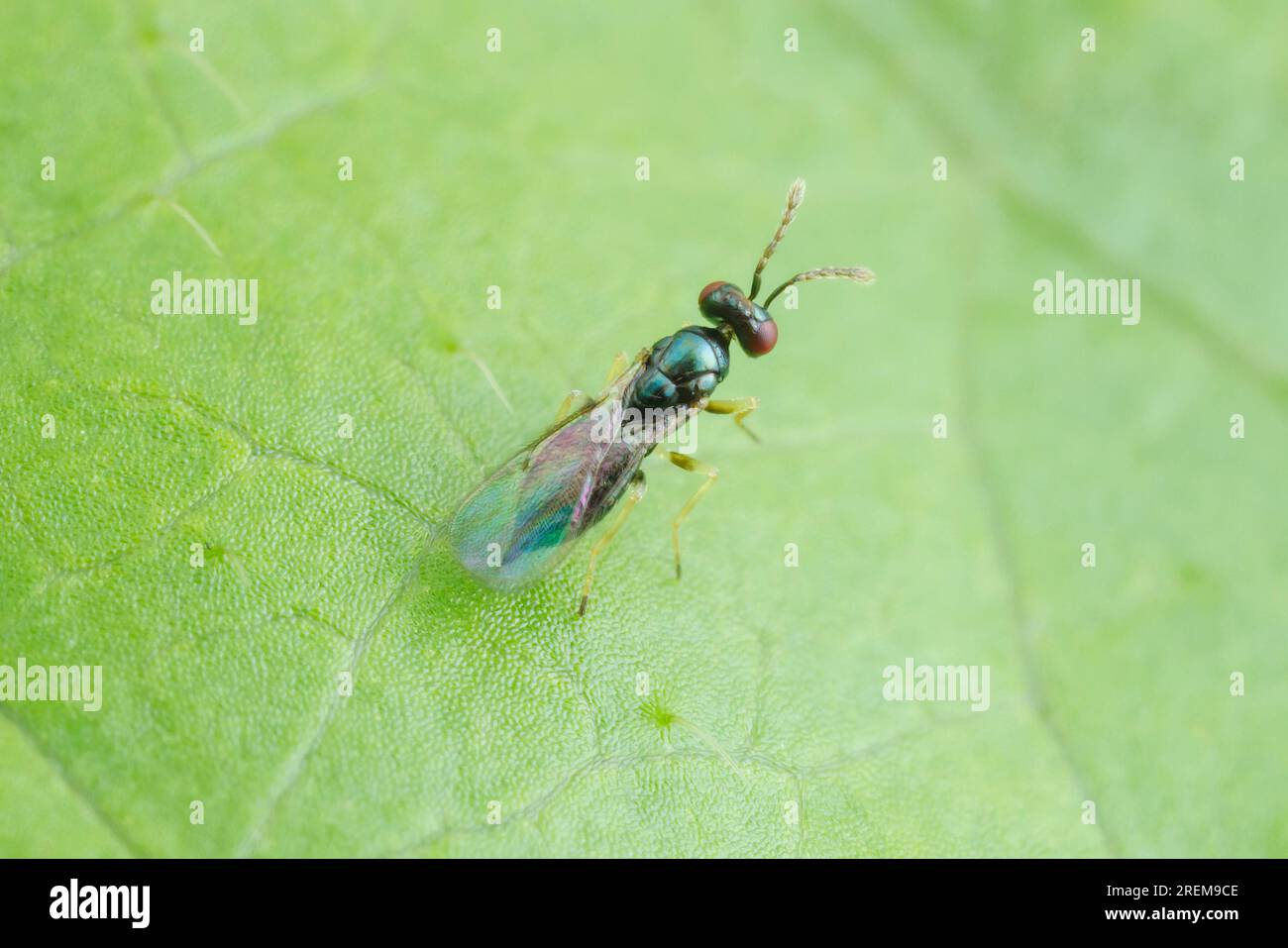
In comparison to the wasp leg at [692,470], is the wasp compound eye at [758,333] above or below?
above

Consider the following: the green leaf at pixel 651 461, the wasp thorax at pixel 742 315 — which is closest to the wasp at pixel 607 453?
the wasp thorax at pixel 742 315

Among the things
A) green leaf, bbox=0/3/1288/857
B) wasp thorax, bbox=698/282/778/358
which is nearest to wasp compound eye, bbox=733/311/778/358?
wasp thorax, bbox=698/282/778/358

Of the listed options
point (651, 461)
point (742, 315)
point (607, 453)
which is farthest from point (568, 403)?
point (742, 315)

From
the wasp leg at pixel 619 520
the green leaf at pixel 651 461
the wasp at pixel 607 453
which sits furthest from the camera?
the wasp leg at pixel 619 520

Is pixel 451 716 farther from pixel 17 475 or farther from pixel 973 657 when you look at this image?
pixel 973 657

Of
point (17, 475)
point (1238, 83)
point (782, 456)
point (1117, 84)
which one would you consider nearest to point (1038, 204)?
point (1117, 84)

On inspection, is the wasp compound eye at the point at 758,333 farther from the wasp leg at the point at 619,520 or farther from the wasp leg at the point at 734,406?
the wasp leg at the point at 619,520

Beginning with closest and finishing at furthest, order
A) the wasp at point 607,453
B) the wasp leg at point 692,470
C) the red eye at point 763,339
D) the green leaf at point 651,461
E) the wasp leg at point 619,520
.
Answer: the green leaf at point 651,461, the wasp at point 607,453, the wasp leg at point 619,520, the wasp leg at point 692,470, the red eye at point 763,339

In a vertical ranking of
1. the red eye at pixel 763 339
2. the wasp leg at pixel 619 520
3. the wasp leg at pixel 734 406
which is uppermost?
the red eye at pixel 763 339
